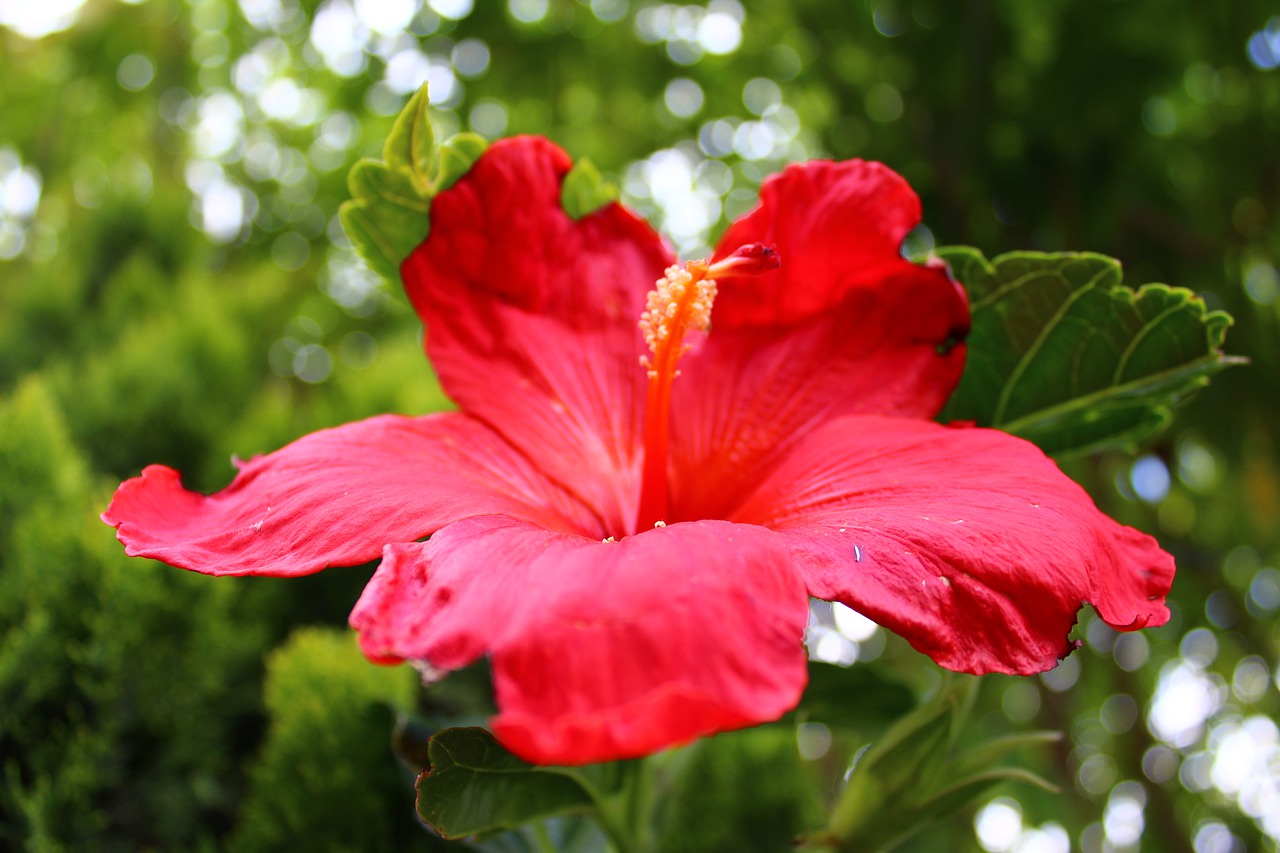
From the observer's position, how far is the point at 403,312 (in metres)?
2.46

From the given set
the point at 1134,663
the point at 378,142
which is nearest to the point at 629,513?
the point at 1134,663

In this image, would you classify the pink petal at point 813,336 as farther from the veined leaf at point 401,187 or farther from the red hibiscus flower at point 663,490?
the veined leaf at point 401,187

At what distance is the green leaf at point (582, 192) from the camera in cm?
64

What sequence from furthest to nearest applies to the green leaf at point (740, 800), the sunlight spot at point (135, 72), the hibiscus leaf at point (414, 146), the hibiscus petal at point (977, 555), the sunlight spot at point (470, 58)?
the sunlight spot at point (135, 72)
the sunlight spot at point (470, 58)
the green leaf at point (740, 800)
the hibiscus leaf at point (414, 146)
the hibiscus petal at point (977, 555)

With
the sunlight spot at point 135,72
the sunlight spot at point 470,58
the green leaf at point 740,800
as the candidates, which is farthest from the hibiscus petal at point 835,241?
the sunlight spot at point 135,72

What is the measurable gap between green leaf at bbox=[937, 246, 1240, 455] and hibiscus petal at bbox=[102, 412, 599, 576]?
1.03 feet

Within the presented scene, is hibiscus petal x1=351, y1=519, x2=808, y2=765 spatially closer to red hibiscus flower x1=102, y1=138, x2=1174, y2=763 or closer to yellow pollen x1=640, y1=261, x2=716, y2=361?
red hibiscus flower x1=102, y1=138, x2=1174, y2=763

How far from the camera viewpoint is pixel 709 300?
588mm

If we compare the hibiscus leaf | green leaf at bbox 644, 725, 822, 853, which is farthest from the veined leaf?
green leaf at bbox 644, 725, 822, 853

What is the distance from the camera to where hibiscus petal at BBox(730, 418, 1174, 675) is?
1.32 feet

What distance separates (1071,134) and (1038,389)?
82 centimetres

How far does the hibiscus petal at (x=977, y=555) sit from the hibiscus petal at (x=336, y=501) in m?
0.17

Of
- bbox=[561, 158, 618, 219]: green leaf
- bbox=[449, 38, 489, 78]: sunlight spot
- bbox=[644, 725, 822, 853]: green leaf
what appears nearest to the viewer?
bbox=[561, 158, 618, 219]: green leaf

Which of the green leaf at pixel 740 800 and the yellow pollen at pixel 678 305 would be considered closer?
the yellow pollen at pixel 678 305
